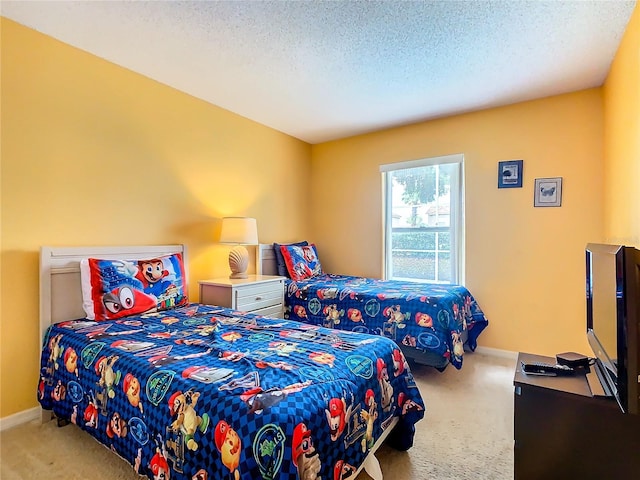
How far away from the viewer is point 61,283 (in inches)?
82.9

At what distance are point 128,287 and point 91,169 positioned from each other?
89 centimetres

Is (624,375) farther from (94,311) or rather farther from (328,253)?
(328,253)

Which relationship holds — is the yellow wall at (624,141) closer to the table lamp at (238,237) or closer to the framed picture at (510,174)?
the framed picture at (510,174)

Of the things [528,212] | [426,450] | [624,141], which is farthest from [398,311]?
[624,141]

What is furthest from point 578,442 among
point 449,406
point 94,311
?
point 94,311

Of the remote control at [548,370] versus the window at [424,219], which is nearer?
the remote control at [548,370]

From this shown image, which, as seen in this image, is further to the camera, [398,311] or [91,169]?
[398,311]

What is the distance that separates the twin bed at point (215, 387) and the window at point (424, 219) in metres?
2.09

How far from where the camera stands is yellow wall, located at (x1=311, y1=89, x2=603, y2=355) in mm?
2877

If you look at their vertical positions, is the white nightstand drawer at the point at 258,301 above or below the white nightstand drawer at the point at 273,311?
above

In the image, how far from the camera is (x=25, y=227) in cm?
204

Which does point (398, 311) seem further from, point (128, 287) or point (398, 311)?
point (128, 287)

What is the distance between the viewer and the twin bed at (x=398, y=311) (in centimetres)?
258

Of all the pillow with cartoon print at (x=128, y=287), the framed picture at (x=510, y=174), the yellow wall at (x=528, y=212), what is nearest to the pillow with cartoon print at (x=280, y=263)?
the pillow with cartoon print at (x=128, y=287)
